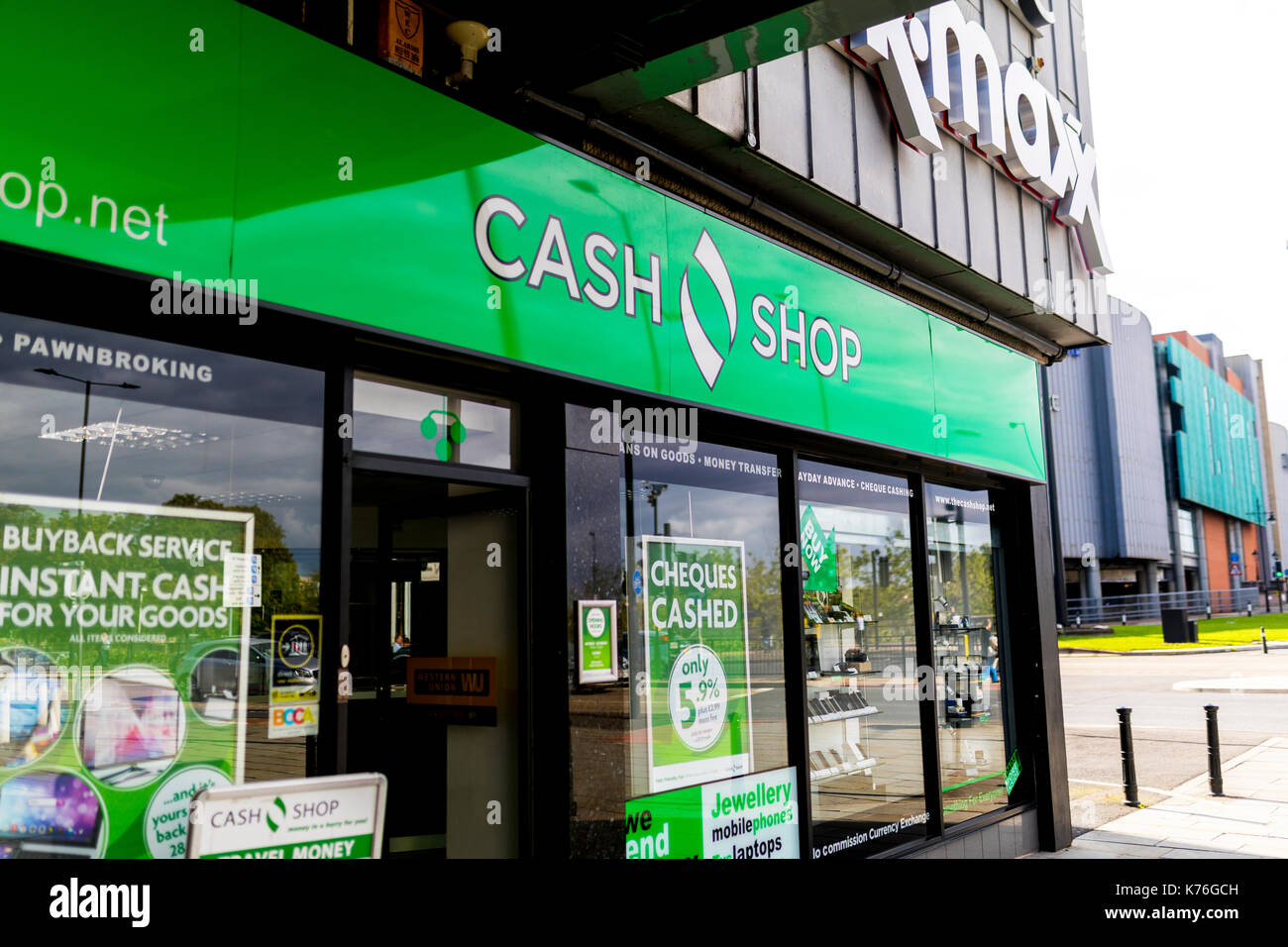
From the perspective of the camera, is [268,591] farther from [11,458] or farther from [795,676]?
[795,676]

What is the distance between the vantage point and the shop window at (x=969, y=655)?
8492 mm

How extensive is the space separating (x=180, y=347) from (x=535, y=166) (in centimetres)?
196

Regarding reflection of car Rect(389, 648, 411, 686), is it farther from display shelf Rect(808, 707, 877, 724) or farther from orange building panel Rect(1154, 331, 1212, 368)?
orange building panel Rect(1154, 331, 1212, 368)

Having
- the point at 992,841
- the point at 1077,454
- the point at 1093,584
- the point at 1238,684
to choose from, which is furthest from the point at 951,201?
the point at 1077,454

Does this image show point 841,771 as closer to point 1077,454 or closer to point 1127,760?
point 1127,760

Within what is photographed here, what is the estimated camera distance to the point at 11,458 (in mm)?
3254

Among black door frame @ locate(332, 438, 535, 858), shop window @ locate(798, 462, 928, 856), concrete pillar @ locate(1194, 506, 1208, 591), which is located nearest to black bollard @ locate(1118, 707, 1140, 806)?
shop window @ locate(798, 462, 928, 856)

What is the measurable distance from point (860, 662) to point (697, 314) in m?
3.16

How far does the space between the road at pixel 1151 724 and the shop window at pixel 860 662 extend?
10.5 feet

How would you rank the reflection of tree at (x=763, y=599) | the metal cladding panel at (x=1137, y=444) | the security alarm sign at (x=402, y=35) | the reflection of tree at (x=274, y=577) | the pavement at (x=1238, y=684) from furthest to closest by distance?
the metal cladding panel at (x=1137, y=444), the pavement at (x=1238, y=684), the reflection of tree at (x=763, y=599), the security alarm sign at (x=402, y=35), the reflection of tree at (x=274, y=577)

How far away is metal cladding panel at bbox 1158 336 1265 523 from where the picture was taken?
7162cm

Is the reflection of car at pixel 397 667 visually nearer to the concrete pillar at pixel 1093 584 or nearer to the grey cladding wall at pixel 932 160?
the grey cladding wall at pixel 932 160

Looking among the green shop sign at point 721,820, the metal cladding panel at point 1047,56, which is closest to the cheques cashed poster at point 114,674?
the green shop sign at point 721,820

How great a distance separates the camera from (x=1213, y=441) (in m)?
78.6
